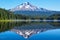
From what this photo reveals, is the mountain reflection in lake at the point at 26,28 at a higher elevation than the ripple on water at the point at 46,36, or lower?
lower

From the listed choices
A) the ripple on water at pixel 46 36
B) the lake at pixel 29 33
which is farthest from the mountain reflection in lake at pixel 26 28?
the ripple on water at pixel 46 36

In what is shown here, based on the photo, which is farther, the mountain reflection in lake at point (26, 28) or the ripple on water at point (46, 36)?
A: the mountain reflection in lake at point (26, 28)

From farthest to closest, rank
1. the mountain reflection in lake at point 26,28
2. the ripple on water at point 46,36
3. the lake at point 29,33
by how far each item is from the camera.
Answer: the mountain reflection in lake at point 26,28 < the lake at point 29,33 < the ripple on water at point 46,36

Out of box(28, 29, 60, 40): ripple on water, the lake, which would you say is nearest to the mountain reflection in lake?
the lake

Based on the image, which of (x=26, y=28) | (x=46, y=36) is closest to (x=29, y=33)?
(x=46, y=36)

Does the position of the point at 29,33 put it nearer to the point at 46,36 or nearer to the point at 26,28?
the point at 46,36

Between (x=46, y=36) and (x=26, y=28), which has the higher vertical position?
(x=46, y=36)

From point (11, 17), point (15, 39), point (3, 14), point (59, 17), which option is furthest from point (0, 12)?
point (15, 39)

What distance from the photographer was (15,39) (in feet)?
55.7

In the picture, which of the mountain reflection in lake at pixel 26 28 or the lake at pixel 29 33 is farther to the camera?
the mountain reflection in lake at pixel 26 28

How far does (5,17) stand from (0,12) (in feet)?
9.70

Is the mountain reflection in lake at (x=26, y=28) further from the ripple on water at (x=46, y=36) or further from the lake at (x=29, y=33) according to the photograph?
the ripple on water at (x=46, y=36)

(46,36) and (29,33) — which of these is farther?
(29,33)

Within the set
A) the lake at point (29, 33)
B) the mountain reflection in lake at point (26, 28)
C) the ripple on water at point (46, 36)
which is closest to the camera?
the ripple on water at point (46, 36)
